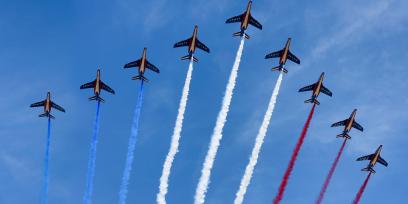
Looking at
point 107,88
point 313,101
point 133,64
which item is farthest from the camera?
point 107,88

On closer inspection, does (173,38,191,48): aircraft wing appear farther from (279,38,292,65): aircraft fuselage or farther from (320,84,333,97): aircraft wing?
(320,84,333,97): aircraft wing

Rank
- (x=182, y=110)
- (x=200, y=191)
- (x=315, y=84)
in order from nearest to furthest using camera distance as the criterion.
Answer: (x=200, y=191) < (x=182, y=110) < (x=315, y=84)

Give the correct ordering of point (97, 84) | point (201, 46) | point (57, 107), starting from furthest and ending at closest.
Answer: point (57, 107) → point (97, 84) → point (201, 46)

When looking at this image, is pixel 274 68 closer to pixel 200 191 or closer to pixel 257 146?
pixel 257 146

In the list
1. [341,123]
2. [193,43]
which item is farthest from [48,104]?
[341,123]

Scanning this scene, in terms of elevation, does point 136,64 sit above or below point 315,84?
below

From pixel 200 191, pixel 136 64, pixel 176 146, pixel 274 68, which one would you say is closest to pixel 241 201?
pixel 200 191

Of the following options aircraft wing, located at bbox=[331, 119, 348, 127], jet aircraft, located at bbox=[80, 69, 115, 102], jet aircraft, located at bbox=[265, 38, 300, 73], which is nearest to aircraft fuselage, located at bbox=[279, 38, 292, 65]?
jet aircraft, located at bbox=[265, 38, 300, 73]

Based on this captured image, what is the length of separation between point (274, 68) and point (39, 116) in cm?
5670

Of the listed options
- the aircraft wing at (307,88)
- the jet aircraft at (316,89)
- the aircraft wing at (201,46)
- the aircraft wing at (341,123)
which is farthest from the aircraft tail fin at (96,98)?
the aircraft wing at (341,123)

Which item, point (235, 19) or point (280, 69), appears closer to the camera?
point (280, 69)

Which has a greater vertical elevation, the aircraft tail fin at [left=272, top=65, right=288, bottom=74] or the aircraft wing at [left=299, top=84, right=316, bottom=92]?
the aircraft wing at [left=299, top=84, right=316, bottom=92]

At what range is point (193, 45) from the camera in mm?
145750

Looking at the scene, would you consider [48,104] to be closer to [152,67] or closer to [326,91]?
[152,67]
